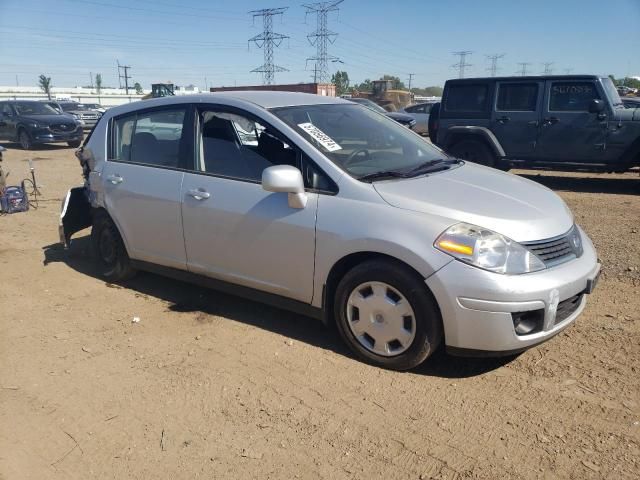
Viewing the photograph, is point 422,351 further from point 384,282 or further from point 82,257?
point 82,257

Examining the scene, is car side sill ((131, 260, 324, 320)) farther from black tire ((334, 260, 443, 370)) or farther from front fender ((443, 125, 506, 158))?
front fender ((443, 125, 506, 158))

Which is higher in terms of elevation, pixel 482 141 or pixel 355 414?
pixel 482 141

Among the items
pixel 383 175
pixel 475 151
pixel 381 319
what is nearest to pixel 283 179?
pixel 383 175

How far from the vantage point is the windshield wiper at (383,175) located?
3501 millimetres

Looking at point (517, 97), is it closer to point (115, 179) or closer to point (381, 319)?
point (115, 179)

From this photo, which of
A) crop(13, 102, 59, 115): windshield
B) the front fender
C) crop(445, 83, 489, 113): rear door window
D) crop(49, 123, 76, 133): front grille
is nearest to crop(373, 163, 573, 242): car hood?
the front fender


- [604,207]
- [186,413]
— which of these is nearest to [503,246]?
[186,413]

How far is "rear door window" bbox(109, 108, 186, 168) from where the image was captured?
4371 mm

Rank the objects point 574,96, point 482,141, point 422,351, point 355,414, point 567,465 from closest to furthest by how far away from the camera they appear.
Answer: point 567,465
point 355,414
point 422,351
point 574,96
point 482,141

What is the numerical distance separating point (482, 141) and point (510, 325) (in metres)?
7.81

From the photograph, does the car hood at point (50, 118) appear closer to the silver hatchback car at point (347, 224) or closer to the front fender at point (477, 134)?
the front fender at point (477, 134)

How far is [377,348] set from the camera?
11.2 feet

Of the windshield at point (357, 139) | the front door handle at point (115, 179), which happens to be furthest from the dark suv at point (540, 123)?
the front door handle at point (115, 179)

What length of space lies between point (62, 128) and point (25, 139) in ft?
4.01
